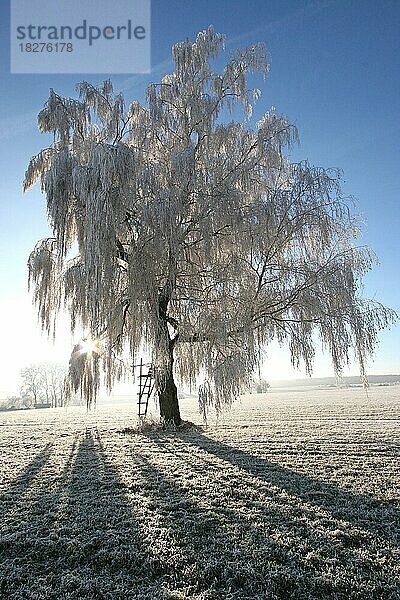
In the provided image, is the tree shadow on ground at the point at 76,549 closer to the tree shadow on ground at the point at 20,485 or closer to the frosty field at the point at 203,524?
the frosty field at the point at 203,524

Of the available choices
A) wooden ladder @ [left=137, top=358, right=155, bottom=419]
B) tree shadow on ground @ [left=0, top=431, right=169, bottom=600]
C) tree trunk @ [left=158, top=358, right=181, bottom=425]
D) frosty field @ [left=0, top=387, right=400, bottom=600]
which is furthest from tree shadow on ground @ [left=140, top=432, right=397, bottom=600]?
wooden ladder @ [left=137, top=358, right=155, bottom=419]

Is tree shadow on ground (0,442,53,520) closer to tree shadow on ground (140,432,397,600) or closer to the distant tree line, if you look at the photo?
tree shadow on ground (140,432,397,600)

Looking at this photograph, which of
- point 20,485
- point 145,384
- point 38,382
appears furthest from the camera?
point 38,382

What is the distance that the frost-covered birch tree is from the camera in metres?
8.57

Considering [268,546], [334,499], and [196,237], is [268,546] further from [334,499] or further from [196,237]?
[196,237]

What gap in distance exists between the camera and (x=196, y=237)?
9.80 metres

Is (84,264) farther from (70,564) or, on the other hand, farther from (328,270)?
(70,564)

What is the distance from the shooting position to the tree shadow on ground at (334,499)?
12.0ft

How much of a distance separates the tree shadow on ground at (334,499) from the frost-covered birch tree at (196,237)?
92.2 inches

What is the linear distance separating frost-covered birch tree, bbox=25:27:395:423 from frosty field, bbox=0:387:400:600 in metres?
2.48

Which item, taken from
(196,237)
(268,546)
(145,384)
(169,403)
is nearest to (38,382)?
(145,384)

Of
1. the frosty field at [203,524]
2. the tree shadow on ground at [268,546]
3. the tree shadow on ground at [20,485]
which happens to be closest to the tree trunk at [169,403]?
the frosty field at [203,524]

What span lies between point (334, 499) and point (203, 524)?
147 centimetres

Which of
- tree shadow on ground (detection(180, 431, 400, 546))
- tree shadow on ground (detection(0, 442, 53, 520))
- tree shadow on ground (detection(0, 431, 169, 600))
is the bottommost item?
tree shadow on ground (detection(180, 431, 400, 546))
